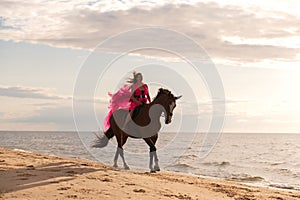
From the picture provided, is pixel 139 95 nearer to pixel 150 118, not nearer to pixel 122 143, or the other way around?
pixel 150 118

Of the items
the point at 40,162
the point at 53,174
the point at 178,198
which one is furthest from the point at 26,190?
the point at 40,162

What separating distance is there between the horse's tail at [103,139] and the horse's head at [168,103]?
10.3 feet

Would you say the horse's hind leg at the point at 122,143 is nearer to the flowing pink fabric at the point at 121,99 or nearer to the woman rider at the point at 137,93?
the woman rider at the point at 137,93

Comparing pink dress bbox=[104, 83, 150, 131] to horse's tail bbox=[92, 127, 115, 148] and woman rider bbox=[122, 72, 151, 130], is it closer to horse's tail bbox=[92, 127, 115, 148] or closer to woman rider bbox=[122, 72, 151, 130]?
woman rider bbox=[122, 72, 151, 130]

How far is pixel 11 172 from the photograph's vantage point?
36.3 feet

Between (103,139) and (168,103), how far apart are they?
3.84 m

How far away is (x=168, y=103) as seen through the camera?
43.3 feet

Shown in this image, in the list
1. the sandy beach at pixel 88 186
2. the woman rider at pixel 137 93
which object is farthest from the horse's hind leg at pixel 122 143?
the sandy beach at pixel 88 186

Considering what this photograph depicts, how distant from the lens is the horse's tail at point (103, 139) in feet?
51.0

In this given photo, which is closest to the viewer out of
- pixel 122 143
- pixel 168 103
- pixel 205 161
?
pixel 168 103

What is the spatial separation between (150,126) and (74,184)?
4252 millimetres

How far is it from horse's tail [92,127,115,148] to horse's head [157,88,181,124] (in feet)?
10.3

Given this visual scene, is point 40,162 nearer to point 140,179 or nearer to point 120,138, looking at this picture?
point 120,138

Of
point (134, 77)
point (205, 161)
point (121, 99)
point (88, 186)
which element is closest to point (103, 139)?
point (121, 99)
